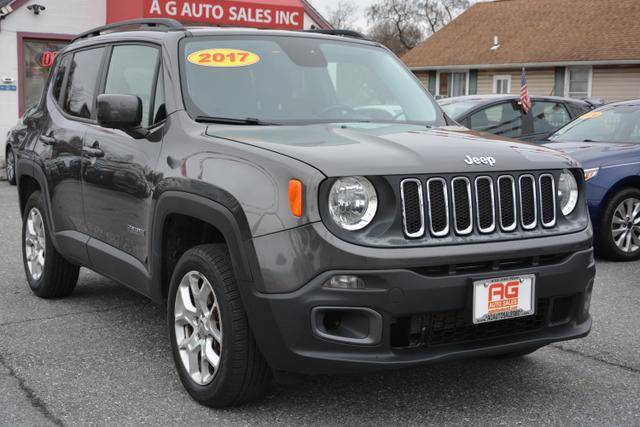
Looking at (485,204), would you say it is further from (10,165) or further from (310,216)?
(10,165)

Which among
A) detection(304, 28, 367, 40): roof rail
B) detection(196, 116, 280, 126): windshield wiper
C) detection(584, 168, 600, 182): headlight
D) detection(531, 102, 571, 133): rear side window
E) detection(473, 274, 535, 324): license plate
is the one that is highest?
detection(304, 28, 367, 40): roof rail

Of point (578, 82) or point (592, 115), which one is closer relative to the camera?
point (592, 115)

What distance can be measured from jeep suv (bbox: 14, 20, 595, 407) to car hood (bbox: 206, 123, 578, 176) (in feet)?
0.04

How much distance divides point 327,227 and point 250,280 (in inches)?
16.6

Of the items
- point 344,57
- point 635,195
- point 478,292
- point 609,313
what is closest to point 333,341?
point 478,292

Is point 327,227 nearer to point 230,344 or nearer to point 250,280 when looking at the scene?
point 250,280

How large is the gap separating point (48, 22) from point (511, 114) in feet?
41.7

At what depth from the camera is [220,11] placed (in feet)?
60.8

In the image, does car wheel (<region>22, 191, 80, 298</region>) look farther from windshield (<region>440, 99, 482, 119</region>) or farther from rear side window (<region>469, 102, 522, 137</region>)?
rear side window (<region>469, 102, 522, 137</region>)

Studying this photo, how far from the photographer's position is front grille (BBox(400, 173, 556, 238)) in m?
3.57

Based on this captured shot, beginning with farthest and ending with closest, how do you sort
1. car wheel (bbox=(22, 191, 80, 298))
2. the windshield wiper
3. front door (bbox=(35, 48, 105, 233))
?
1. car wheel (bbox=(22, 191, 80, 298))
2. front door (bbox=(35, 48, 105, 233))
3. the windshield wiper

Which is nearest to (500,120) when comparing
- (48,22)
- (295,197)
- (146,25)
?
(146,25)

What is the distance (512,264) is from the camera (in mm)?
3748

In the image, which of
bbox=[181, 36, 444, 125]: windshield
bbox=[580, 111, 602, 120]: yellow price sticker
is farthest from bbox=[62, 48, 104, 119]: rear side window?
bbox=[580, 111, 602, 120]: yellow price sticker
